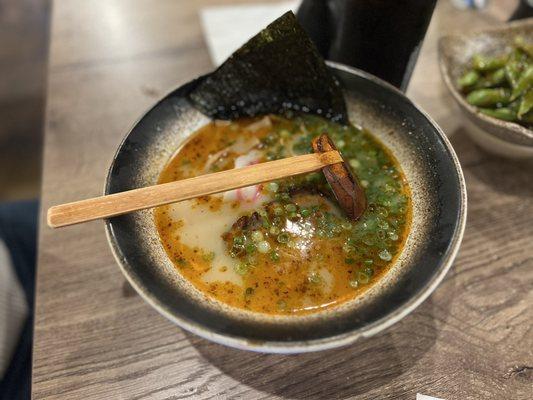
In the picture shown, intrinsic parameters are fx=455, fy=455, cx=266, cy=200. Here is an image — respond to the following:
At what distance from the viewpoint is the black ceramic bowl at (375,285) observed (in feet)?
3.11

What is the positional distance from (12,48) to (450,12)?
3389 millimetres

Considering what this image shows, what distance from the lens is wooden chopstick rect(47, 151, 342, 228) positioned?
1067 millimetres

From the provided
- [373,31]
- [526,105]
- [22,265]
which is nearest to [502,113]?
[526,105]

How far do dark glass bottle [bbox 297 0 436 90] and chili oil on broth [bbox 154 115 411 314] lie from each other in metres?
0.27

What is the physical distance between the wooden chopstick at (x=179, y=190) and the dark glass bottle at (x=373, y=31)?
18.7 inches

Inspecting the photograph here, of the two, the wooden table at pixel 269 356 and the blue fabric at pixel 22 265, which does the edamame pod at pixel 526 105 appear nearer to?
the wooden table at pixel 269 356

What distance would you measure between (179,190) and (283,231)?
308mm

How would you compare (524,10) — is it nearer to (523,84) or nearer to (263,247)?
(523,84)

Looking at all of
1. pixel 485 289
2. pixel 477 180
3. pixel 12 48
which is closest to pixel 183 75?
pixel 477 180

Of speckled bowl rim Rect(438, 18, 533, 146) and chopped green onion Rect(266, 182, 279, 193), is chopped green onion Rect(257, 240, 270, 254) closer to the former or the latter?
chopped green onion Rect(266, 182, 279, 193)

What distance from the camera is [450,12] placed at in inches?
90.3

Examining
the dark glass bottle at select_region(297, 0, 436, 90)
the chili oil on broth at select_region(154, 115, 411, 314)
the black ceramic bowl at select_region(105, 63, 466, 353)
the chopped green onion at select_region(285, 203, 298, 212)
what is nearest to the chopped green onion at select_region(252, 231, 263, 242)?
the chili oil on broth at select_region(154, 115, 411, 314)

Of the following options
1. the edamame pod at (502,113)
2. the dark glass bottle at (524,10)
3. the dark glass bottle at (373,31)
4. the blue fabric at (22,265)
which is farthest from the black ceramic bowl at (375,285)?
the dark glass bottle at (524,10)

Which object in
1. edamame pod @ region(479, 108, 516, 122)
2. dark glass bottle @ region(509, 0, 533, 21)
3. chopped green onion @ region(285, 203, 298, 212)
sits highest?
dark glass bottle @ region(509, 0, 533, 21)
